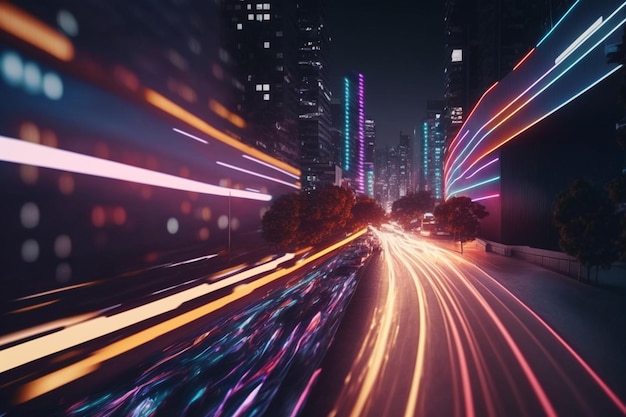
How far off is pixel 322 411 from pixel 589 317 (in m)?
13.6

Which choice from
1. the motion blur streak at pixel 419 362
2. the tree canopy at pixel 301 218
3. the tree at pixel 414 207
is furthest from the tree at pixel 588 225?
the tree at pixel 414 207

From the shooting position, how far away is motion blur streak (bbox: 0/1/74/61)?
17.3 metres

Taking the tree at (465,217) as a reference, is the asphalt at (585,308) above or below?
below

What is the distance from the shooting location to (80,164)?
21828mm

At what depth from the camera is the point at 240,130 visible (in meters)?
47.3

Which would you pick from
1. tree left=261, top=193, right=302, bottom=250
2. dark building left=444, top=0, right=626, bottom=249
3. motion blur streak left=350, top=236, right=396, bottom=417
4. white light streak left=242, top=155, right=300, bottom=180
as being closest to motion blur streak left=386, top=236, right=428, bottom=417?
motion blur streak left=350, top=236, right=396, bottom=417

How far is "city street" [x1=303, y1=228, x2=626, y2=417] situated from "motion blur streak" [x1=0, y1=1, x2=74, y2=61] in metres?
23.4

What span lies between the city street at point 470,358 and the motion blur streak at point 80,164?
65.8 feet

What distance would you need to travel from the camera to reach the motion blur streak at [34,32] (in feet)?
56.7

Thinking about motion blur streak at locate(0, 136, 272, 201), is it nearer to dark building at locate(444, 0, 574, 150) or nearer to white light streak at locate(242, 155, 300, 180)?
white light streak at locate(242, 155, 300, 180)

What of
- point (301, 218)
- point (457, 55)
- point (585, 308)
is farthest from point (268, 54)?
point (585, 308)

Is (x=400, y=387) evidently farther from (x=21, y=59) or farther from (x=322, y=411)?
(x=21, y=59)

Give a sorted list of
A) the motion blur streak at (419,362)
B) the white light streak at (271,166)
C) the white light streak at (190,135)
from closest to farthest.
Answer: the motion blur streak at (419,362)
the white light streak at (190,135)
the white light streak at (271,166)

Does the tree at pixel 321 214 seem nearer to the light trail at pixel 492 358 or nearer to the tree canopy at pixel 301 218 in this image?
the tree canopy at pixel 301 218
